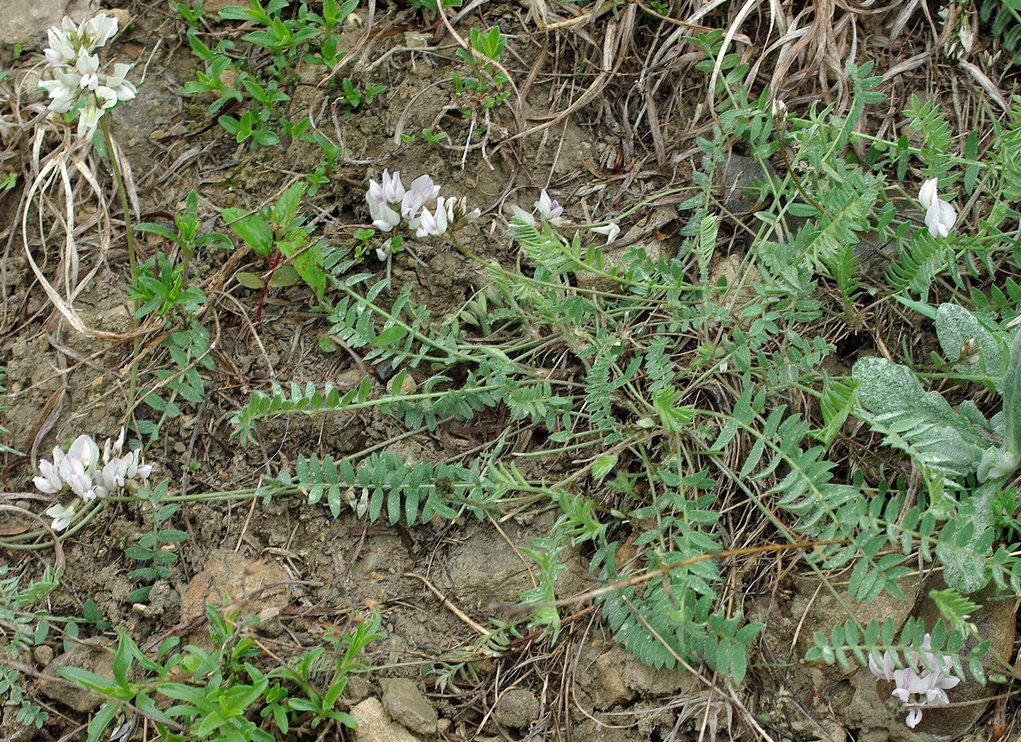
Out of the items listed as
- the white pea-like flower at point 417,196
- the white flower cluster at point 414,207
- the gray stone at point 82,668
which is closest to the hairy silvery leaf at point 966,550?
the white flower cluster at point 414,207

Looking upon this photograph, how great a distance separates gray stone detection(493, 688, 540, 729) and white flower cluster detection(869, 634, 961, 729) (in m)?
0.89

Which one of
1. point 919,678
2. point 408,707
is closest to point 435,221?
point 408,707

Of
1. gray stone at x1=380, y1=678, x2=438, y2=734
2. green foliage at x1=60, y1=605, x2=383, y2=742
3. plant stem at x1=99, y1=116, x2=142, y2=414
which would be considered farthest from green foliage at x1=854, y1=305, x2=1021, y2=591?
plant stem at x1=99, y1=116, x2=142, y2=414

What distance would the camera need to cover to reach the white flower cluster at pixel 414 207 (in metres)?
2.95

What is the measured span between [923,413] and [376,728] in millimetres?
1731

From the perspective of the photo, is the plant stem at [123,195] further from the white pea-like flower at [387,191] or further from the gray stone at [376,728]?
the gray stone at [376,728]

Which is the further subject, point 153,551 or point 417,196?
point 417,196

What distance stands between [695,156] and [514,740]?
6.44 ft

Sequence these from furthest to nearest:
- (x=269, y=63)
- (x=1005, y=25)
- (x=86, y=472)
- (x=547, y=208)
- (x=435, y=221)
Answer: (x=269, y=63)
(x=1005, y=25)
(x=547, y=208)
(x=435, y=221)
(x=86, y=472)

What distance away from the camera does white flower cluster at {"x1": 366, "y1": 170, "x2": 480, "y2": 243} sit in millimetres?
2951

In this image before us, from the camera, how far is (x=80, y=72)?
2.78 meters

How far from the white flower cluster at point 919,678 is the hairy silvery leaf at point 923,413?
0.50 m

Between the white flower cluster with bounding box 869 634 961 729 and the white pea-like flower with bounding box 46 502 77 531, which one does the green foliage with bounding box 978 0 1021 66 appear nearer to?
the white flower cluster with bounding box 869 634 961 729

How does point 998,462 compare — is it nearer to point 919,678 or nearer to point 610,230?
point 919,678
